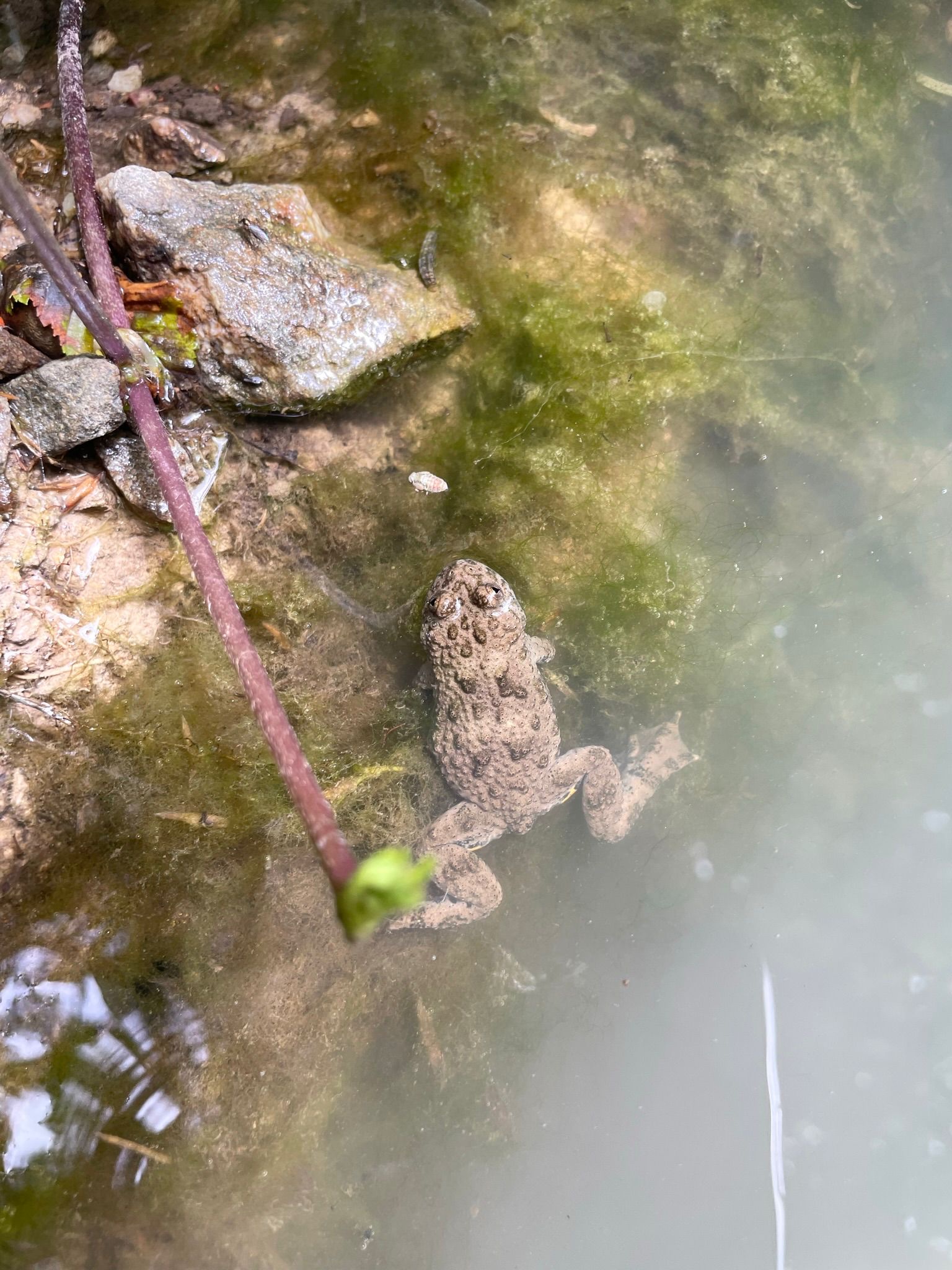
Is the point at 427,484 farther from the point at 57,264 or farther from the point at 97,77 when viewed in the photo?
the point at 97,77

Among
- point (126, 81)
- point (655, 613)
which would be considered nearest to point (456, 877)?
point (655, 613)

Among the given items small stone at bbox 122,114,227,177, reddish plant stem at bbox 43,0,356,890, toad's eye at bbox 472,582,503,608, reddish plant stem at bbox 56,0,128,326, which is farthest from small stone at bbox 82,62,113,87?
toad's eye at bbox 472,582,503,608

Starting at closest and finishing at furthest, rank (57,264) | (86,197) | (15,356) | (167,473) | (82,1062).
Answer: (57,264)
(167,473)
(86,197)
(82,1062)
(15,356)

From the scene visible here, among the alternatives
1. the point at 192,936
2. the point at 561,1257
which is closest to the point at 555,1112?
the point at 561,1257

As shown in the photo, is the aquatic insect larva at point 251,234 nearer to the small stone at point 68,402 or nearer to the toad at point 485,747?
the small stone at point 68,402

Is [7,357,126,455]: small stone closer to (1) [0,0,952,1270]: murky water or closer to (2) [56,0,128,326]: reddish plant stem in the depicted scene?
(2) [56,0,128,326]: reddish plant stem

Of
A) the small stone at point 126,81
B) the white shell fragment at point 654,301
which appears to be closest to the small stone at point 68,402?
the small stone at point 126,81
